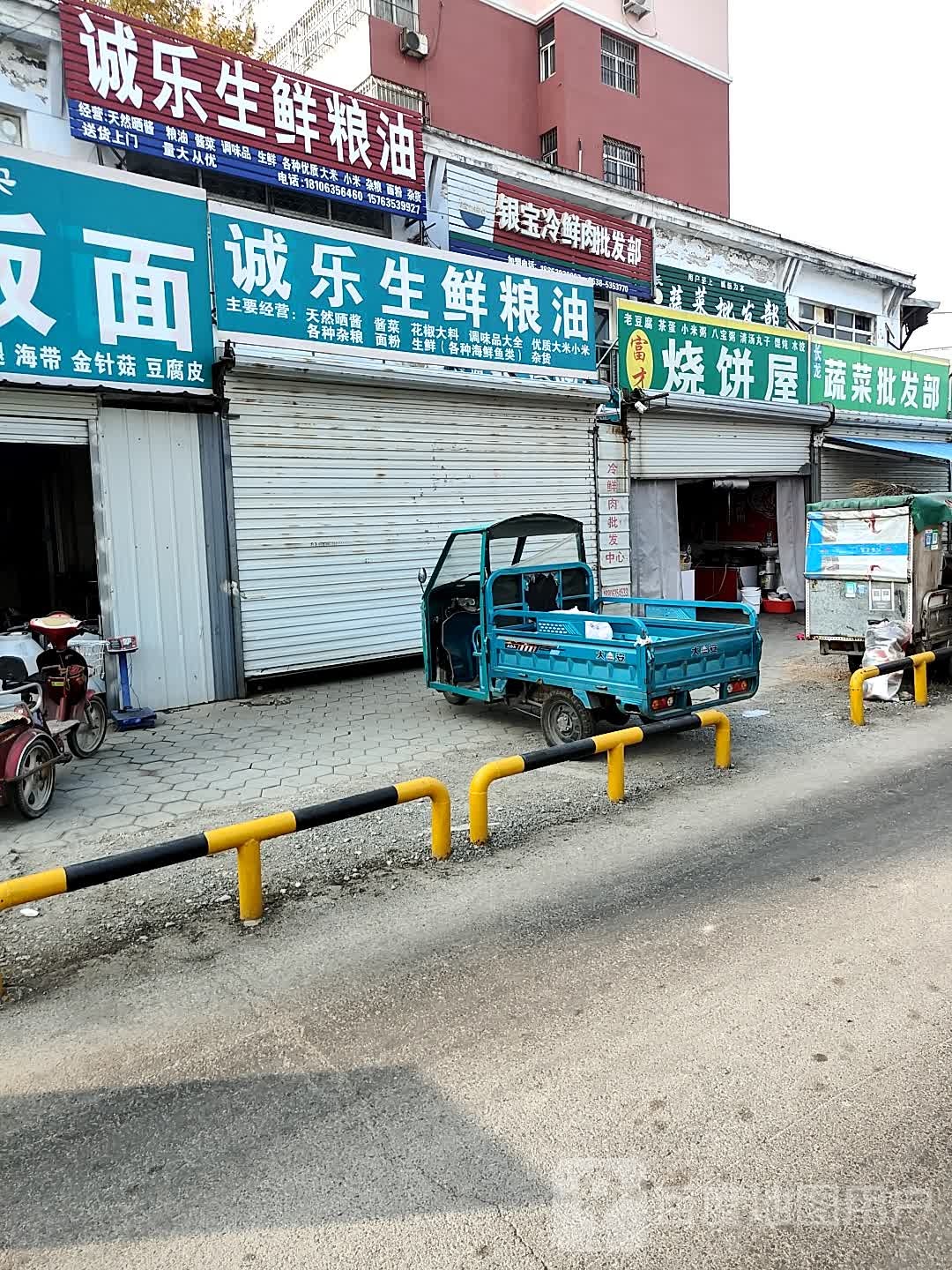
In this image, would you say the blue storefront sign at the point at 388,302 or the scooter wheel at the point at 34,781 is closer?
the scooter wheel at the point at 34,781

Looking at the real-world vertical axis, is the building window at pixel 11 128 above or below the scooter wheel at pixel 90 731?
above

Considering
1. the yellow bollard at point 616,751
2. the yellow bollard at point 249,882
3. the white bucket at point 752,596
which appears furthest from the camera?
the white bucket at point 752,596

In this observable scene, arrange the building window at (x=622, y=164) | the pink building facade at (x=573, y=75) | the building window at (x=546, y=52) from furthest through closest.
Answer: the building window at (x=622, y=164)
the building window at (x=546, y=52)
the pink building facade at (x=573, y=75)

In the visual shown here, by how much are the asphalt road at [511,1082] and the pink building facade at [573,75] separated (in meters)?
19.3

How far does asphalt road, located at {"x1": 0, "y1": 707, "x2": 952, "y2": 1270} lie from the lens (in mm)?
2410

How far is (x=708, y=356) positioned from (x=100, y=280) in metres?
10.1

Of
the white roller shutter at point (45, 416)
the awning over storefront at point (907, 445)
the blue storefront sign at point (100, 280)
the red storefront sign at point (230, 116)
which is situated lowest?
the white roller shutter at point (45, 416)

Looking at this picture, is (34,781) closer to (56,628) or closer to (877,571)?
(56,628)

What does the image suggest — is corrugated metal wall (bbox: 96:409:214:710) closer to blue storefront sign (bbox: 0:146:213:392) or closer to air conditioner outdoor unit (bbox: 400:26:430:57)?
blue storefront sign (bbox: 0:146:213:392)

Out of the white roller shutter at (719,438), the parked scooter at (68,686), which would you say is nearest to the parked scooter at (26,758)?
the parked scooter at (68,686)

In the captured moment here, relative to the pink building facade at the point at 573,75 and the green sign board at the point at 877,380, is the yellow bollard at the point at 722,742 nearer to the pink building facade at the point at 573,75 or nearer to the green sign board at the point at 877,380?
the green sign board at the point at 877,380

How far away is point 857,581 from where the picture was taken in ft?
32.3

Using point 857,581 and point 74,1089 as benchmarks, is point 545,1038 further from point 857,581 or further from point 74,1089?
point 857,581

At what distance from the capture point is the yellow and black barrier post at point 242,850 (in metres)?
3.66
